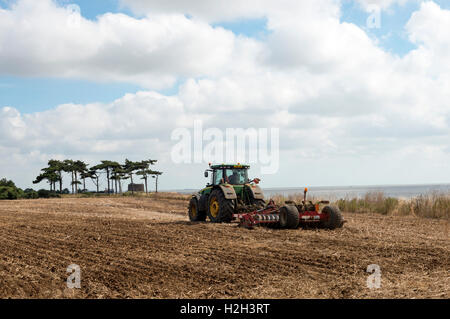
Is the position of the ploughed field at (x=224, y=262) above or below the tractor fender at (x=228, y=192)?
below

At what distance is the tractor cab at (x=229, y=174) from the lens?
15.0 m

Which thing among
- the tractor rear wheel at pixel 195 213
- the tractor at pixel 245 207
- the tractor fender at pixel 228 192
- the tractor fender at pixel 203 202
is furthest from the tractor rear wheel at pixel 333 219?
the tractor rear wheel at pixel 195 213

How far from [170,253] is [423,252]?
16.2 ft

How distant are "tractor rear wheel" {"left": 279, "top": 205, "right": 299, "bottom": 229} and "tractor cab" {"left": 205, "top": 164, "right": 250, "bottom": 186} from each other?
2.80 metres

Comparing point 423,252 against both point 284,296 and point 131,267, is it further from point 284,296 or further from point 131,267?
point 131,267

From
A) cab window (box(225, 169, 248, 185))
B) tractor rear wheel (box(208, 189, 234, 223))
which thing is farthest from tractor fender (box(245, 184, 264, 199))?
tractor rear wheel (box(208, 189, 234, 223))

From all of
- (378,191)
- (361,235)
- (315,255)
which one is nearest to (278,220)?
(361,235)

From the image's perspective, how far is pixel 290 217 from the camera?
1236 cm

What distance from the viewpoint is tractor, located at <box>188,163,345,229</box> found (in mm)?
12641

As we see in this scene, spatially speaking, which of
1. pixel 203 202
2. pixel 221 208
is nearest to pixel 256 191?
pixel 221 208

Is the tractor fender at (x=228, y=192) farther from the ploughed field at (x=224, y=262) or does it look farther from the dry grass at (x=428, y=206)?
the dry grass at (x=428, y=206)

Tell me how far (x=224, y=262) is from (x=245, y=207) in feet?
20.6

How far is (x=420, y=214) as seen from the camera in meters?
17.8

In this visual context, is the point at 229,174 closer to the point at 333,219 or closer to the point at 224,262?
the point at 333,219
